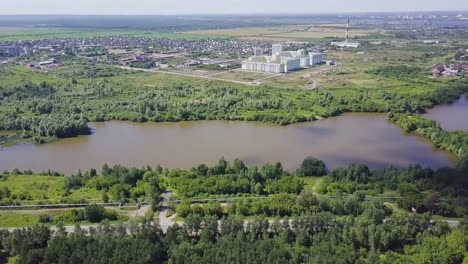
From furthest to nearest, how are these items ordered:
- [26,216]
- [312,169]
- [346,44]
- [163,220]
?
1. [346,44]
2. [312,169]
3. [26,216]
4. [163,220]

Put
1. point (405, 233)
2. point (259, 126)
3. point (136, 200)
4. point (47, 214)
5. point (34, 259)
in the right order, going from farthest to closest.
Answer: point (259, 126) < point (136, 200) < point (47, 214) < point (405, 233) < point (34, 259)

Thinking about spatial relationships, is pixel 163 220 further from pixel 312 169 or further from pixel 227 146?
pixel 227 146

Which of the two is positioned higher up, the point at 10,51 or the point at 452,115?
the point at 10,51

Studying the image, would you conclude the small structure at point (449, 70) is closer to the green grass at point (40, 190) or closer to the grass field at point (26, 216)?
the green grass at point (40, 190)

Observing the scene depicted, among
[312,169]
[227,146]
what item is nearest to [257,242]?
[312,169]

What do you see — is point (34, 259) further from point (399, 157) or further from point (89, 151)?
point (399, 157)

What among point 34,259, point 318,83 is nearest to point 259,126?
point 318,83
